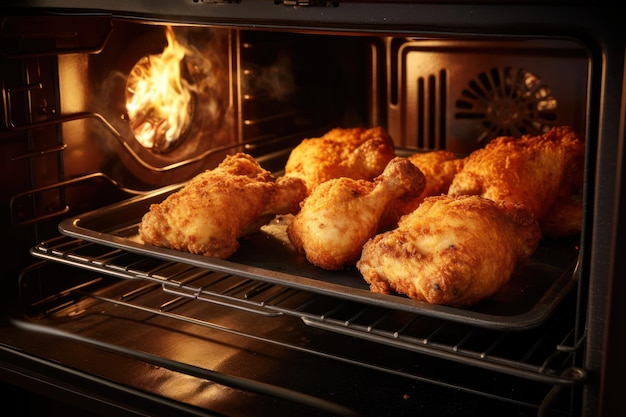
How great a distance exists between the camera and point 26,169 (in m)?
1.69

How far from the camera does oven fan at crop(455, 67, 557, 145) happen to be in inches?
78.4

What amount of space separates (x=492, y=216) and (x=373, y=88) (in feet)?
2.99

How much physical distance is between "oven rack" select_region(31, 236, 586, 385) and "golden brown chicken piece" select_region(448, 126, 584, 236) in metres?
0.21

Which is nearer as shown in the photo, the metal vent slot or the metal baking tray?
the metal baking tray

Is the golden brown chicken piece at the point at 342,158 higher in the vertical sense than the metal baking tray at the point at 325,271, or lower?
higher

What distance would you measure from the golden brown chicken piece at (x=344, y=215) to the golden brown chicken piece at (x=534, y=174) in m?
0.14

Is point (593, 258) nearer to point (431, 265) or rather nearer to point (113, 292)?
point (431, 265)

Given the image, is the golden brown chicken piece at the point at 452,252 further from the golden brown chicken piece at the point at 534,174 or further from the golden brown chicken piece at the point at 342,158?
the golden brown chicken piece at the point at 342,158

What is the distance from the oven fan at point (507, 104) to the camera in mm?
1990

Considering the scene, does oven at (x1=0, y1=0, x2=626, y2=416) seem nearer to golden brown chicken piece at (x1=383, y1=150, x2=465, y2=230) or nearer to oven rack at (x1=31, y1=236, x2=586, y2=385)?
oven rack at (x1=31, y1=236, x2=586, y2=385)

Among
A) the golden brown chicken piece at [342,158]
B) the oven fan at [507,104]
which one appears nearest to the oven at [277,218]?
the oven fan at [507,104]

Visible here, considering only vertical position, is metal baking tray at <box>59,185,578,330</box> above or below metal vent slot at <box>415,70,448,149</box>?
below

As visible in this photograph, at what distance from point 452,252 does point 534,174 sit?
0.47 metres

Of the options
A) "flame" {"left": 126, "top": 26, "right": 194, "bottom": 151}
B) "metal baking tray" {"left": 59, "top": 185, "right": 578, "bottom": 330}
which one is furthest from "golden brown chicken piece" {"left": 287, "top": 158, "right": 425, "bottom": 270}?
"flame" {"left": 126, "top": 26, "right": 194, "bottom": 151}
